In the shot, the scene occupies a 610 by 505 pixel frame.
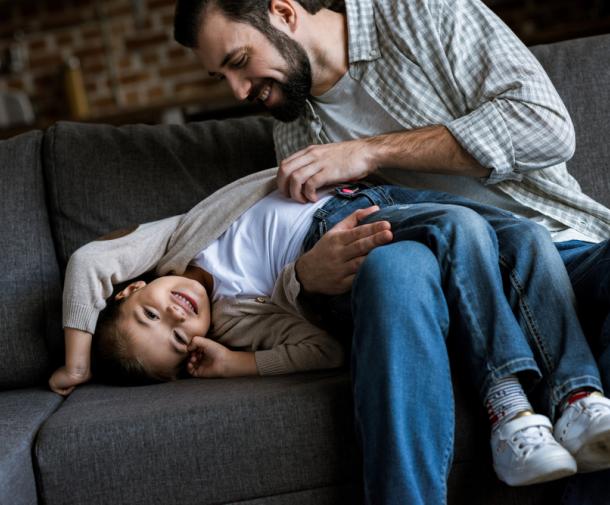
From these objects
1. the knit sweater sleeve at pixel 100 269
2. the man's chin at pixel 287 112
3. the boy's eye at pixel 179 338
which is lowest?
the boy's eye at pixel 179 338

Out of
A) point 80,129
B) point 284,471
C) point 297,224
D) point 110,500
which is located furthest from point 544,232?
point 80,129

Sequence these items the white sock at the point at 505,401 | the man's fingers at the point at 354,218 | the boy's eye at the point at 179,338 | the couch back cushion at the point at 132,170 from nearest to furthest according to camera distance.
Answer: the white sock at the point at 505,401 → the man's fingers at the point at 354,218 → the boy's eye at the point at 179,338 → the couch back cushion at the point at 132,170

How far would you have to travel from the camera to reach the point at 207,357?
1585 mm

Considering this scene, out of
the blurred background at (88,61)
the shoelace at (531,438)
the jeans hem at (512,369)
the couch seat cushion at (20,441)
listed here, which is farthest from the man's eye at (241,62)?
the blurred background at (88,61)

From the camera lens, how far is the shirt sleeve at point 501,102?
1.57m

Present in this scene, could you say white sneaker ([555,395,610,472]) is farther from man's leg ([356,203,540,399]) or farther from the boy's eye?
the boy's eye

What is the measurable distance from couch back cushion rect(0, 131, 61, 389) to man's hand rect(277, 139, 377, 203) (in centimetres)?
65

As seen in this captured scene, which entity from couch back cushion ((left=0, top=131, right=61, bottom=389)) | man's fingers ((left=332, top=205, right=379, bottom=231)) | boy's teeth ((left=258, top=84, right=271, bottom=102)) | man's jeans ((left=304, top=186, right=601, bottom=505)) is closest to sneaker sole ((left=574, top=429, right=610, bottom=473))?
man's jeans ((left=304, top=186, right=601, bottom=505))

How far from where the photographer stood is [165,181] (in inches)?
76.7

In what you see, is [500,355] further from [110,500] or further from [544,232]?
[110,500]

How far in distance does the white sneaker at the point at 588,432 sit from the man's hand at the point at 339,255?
16.7 inches

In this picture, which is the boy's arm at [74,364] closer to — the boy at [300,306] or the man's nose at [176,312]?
the boy at [300,306]

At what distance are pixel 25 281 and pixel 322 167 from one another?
778 millimetres

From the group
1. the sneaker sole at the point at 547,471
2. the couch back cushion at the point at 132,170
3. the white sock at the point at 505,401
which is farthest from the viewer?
the couch back cushion at the point at 132,170
